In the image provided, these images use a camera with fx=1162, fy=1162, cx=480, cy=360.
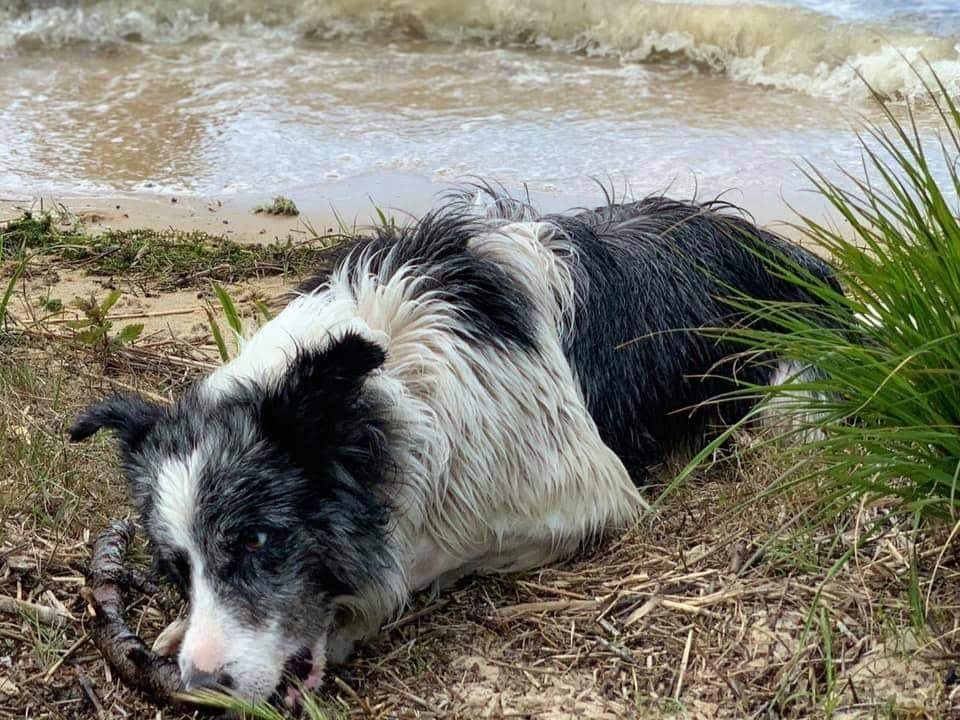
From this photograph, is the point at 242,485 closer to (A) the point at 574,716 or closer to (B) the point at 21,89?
(A) the point at 574,716

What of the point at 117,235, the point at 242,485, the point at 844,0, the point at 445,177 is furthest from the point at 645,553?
the point at 844,0

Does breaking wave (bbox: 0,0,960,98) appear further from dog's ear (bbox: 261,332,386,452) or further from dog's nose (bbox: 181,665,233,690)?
dog's nose (bbox: 181,665,233,690)

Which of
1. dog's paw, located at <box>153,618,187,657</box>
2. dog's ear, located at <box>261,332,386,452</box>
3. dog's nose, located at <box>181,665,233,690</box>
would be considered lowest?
dog's paw, located at <box>153,618,187,657</box>

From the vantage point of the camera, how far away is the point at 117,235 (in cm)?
652

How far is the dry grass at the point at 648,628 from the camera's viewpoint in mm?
2643

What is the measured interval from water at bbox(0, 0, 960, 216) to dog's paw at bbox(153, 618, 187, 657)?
4.12m

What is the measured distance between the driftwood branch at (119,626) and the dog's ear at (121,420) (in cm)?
39

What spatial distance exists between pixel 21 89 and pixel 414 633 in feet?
29.1

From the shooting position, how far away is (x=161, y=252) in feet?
20.3

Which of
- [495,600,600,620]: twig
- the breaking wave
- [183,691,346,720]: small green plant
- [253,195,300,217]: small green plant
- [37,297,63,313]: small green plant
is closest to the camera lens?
[183,691,346,720]: small green plant

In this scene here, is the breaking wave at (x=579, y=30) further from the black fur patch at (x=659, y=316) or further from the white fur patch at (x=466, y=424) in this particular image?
the white fur patch at (x=466, y=424)

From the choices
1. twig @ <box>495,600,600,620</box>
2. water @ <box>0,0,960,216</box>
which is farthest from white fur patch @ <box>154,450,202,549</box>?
water @ <box>0,0,960,216</box>

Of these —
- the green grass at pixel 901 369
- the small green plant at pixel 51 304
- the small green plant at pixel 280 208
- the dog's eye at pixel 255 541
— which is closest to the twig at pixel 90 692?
the dog's eye at pixel 255 541

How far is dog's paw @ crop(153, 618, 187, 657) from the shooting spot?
302 centimetres
